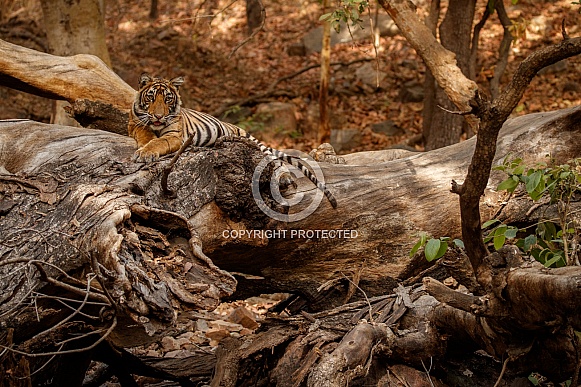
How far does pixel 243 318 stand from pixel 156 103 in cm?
214

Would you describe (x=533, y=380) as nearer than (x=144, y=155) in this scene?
Yes

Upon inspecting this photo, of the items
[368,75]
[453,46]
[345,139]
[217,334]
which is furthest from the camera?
[368,75]

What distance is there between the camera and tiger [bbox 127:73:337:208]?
5441mm

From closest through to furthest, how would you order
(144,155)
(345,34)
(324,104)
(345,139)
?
(144,155) < (324,104) < (345,139) < (345,34)

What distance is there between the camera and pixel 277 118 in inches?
496

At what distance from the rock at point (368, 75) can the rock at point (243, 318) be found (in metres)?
7.68

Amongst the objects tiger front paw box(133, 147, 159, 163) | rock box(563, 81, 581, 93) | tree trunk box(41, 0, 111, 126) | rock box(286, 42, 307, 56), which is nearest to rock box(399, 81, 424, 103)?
rock box(563, 81, 581, 93)

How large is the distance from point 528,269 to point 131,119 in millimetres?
3929

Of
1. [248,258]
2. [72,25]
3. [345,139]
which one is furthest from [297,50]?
[248,258]

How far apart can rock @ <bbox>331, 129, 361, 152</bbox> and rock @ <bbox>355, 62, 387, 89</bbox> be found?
5.58 feet

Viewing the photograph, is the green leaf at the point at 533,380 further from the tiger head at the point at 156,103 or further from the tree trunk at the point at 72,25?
the tree trunk at the point at 72,25

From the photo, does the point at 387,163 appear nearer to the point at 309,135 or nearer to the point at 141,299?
the point at 141,299

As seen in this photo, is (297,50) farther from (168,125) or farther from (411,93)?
(168,125)

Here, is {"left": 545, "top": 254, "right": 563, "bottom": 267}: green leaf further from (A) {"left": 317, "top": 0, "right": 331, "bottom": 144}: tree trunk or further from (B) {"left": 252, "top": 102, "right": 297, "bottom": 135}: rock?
(B) {"left": 252, "top": 102, "right": 297, "bottom": 135}: rock
